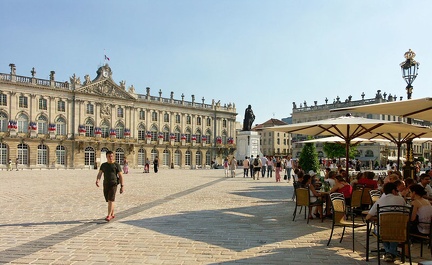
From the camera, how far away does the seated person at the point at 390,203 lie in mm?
5398

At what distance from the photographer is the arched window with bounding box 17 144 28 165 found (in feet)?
165

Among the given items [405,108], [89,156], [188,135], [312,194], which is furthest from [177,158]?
[405,108]

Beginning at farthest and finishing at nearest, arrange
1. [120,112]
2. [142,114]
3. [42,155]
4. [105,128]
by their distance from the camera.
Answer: [142,114] < [120,112] < [105,128] < [42,155]

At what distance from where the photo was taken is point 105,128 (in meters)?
59.3

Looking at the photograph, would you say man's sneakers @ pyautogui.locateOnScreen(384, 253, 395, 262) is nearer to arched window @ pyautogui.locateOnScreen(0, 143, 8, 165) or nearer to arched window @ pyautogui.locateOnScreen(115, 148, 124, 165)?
arched window @ pyautogui.locateOnScreen(0, 143, 8, 165)

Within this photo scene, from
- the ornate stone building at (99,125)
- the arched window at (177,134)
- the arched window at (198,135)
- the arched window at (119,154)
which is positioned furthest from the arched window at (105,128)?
the arched window at (198,135)

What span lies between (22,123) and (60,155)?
6700 millimetres

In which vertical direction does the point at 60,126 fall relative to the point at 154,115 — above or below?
below

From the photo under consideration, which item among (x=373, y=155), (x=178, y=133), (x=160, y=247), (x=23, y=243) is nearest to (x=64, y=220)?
(x=23, y=243)

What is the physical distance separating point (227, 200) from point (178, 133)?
5700cm

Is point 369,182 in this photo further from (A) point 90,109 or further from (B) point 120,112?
(B) point 120,112

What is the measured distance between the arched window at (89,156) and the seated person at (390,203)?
55.2m

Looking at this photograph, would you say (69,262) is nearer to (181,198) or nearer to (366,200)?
(366,200)

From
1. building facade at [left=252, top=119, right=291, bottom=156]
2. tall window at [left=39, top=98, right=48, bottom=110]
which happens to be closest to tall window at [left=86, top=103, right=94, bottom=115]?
tall window at [left=39, top=98, right=48, bottom=110]
